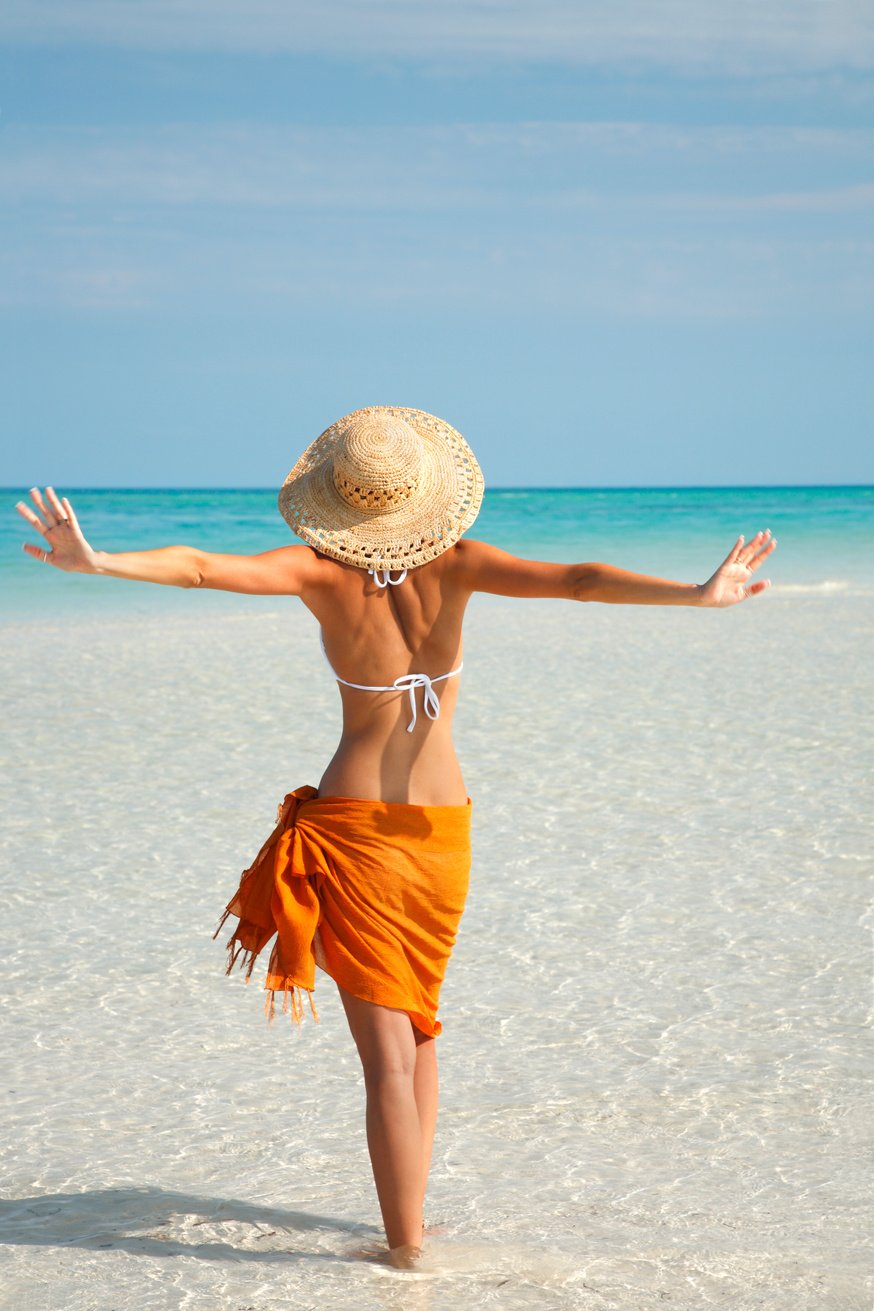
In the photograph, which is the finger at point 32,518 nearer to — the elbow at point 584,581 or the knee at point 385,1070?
the elbow at point 584,581

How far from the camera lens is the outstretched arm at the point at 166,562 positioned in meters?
2.67

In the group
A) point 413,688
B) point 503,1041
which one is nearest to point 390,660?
point 413,688

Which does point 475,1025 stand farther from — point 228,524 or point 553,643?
point 228,524

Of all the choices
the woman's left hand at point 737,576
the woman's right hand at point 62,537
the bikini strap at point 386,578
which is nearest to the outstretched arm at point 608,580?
the woman's left hand at point 737,576

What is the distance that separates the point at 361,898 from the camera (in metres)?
3.11

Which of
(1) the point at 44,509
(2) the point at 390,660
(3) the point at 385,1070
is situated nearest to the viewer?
(1) the point at 44,509

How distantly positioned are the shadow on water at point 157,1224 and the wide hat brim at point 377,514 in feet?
4.98

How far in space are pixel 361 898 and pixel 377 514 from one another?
818 mm

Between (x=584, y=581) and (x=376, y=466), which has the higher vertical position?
(x=376, y=466)

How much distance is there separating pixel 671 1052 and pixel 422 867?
5.20 ft

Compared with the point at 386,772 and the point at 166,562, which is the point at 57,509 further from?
the point at 386,772

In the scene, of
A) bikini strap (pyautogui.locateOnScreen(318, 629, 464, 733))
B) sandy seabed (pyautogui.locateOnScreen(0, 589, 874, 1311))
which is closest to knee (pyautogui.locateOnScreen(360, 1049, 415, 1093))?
sandy seabed (pyautogui.locateOnScreen(0, 589, 874, 1311))

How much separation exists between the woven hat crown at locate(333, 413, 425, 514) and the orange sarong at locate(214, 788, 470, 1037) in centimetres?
65

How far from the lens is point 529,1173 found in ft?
11.8
